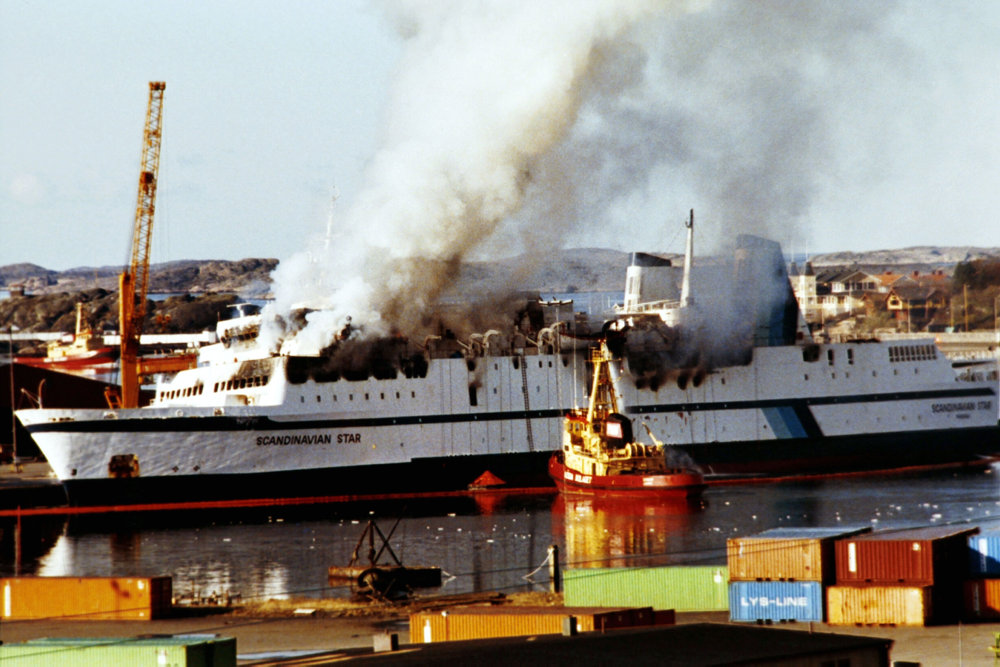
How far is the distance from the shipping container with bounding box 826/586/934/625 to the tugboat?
20.1 metres

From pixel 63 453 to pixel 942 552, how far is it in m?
31.5

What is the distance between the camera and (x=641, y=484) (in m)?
48.7

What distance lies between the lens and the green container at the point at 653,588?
29.6 m

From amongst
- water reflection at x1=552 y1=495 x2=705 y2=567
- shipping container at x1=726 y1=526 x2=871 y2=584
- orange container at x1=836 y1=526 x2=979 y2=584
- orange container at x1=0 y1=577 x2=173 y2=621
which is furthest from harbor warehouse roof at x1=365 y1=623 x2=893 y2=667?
water reflection at x1=552 y1=495 x2=705 y2=567

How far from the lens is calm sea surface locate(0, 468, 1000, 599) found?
36062 mm

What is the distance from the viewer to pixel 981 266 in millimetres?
89875

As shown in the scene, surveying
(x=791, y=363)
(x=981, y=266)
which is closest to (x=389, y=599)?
(x=791, y=363)

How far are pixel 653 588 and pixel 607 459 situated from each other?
2062cm

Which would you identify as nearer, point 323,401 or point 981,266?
point 323,401

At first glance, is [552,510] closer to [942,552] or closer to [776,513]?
[776,513]

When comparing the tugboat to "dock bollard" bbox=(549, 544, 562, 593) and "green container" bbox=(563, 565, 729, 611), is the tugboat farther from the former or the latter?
"green container" bbox=(563, 565, 729, 611)

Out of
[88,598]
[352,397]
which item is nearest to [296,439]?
[352,397]

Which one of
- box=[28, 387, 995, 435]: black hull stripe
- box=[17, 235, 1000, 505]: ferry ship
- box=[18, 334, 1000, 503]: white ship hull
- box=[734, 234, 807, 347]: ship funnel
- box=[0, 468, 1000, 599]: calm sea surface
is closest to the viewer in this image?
box=[0, 468, 1000, 599]: calm sea surface

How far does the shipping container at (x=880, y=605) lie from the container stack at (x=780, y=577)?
14.4 inches
